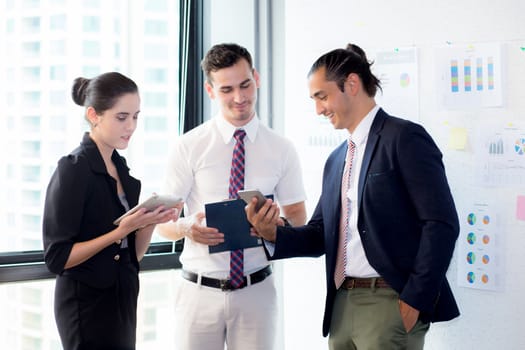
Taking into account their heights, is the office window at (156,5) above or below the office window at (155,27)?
above

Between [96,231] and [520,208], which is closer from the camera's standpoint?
[96,231]

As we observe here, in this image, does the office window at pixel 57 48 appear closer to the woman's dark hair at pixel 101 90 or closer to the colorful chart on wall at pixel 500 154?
the woman's dark hair at pixel 101 90

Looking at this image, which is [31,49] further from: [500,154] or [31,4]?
[500,154]

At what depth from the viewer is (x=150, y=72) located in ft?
11.5

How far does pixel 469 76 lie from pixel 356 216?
2.96 ft

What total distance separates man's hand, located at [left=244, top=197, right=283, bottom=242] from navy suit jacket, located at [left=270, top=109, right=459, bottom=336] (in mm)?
341

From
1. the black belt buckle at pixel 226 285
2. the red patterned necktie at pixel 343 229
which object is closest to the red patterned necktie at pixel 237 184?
the black belt buckle at pixel 226 285

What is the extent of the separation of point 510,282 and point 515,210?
0.30 metres

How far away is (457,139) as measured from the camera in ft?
8.07

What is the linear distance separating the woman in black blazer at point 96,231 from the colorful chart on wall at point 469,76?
131cm

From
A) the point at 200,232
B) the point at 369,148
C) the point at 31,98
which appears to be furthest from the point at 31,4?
the point at 369,148

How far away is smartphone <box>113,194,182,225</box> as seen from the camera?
2.03 metres

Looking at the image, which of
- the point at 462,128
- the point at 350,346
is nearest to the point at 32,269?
the point at 350,346

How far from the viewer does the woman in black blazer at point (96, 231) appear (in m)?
2.00
